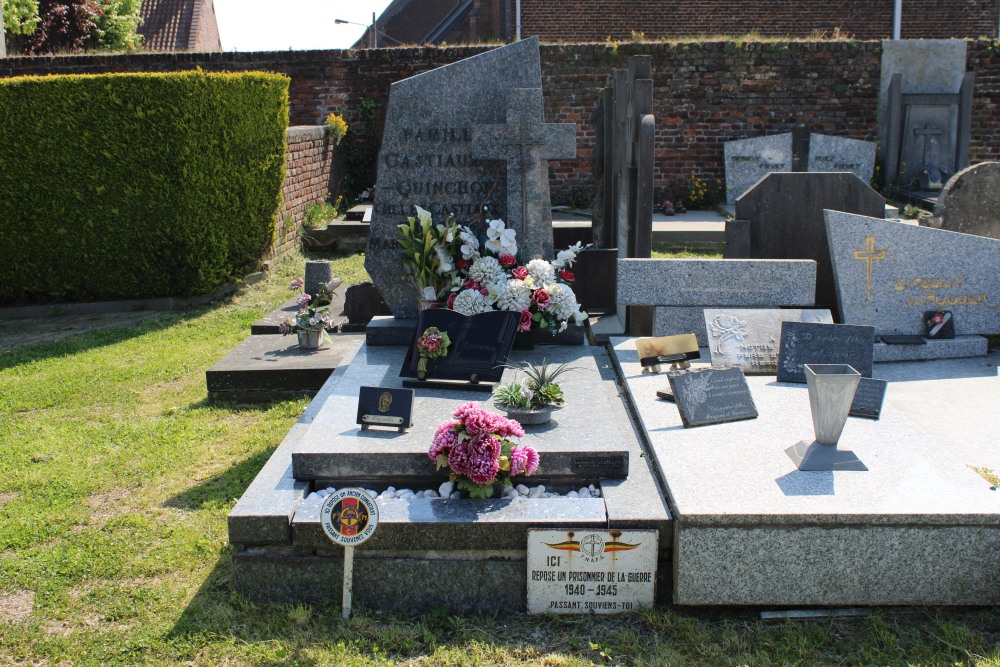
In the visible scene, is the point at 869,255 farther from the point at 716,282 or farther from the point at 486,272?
the point at 486,272

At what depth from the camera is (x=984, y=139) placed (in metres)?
14.6

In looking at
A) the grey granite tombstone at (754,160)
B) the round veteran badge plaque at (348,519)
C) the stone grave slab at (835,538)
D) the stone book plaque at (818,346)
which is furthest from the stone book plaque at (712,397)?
the grey granite tombstone at (754,160)

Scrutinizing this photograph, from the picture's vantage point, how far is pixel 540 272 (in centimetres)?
562

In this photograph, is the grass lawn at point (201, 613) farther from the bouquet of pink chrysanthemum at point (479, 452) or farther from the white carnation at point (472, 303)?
the white carnation at point (472, 303)

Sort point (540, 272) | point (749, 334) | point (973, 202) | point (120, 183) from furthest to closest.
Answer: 1. point (120, 183)
2. point (973, 202)
3. point (540, 272)
4. point (749, 334)

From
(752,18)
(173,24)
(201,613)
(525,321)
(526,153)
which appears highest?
(173,24)

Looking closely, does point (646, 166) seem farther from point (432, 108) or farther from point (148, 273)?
point (148, 273)

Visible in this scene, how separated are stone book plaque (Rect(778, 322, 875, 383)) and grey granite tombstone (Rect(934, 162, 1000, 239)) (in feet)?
9.97

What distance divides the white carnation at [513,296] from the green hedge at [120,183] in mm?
4393

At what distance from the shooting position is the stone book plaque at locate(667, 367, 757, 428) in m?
4.31

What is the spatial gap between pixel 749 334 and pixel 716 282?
574 millimetres

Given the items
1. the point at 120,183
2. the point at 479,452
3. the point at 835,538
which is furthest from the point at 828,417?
the point at 120,183

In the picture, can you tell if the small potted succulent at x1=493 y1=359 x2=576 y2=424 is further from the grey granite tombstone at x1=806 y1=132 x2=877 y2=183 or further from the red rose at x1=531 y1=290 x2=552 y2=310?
the grey granite tombstone at x1=806 y1=132 x2=877 y2=183

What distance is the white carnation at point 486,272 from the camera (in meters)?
5.62
